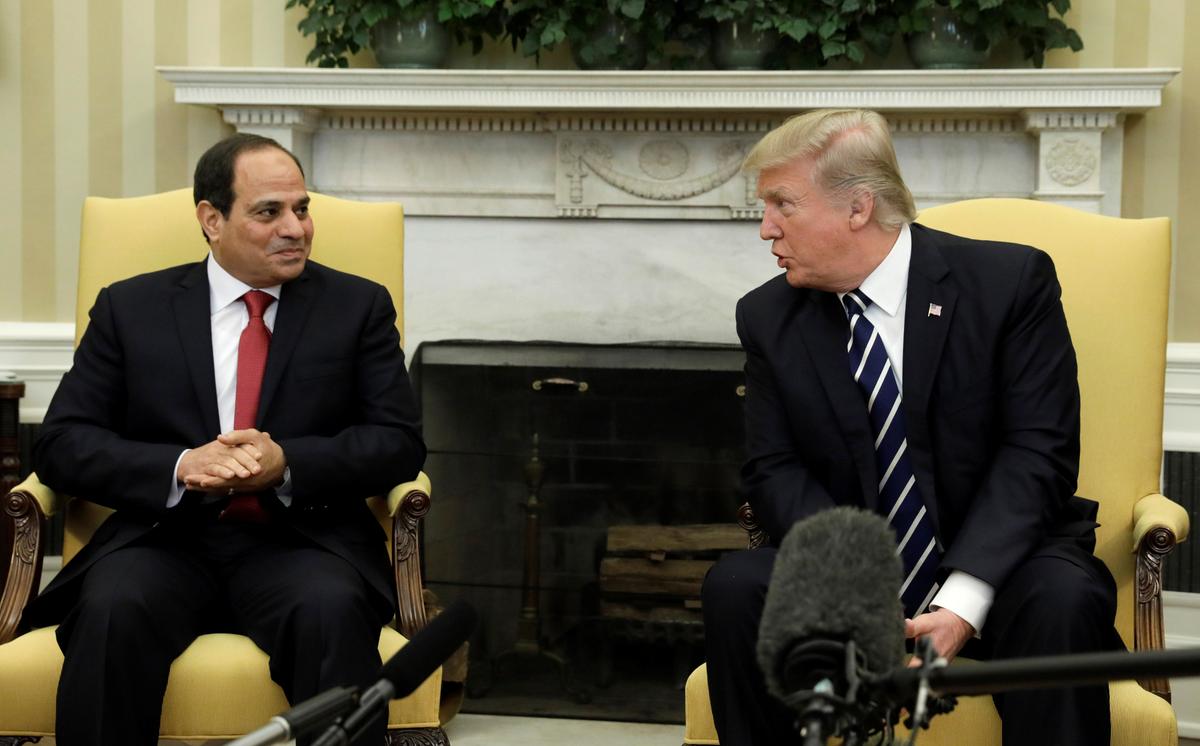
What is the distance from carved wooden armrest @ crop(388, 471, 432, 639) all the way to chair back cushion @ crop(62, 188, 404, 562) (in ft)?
1.75

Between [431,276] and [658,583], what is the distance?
1.04m

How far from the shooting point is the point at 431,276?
12.7 ft

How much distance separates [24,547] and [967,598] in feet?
5.16

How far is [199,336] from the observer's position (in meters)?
2.60

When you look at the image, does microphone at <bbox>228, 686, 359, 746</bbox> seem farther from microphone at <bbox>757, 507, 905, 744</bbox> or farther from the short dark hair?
the short dark hair

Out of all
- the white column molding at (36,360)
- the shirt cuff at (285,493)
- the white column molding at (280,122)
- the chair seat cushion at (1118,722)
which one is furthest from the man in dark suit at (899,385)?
the white column molding at (36,360)

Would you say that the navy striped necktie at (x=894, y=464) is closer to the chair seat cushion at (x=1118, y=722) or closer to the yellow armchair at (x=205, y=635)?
the chair seat cushion at (x=1118, y=722)

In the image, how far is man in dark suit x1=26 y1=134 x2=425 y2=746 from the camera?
86.2 inches

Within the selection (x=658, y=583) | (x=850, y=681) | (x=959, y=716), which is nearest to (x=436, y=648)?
(x=850, y=681)

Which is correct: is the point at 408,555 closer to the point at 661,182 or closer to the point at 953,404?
the point at 953,404

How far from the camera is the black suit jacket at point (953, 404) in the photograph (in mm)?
2203

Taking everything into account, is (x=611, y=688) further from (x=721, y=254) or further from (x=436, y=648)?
(x=436, y=648)

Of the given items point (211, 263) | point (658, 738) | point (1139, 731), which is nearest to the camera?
point (1139, 731)

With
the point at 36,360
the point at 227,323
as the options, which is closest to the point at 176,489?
the point at 227,323
